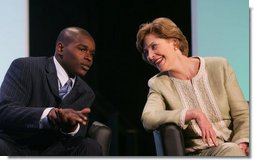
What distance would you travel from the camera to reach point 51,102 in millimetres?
3174

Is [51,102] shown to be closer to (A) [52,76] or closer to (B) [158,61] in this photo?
(A) [52,76]

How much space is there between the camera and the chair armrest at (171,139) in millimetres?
2982

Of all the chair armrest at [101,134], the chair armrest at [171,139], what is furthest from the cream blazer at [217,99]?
the chair armrest at [101,134]

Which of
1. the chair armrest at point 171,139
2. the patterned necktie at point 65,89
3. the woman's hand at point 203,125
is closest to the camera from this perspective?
the chair armrest at point 171,139

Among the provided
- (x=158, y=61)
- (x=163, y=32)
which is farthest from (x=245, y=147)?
(x=163, y=32)

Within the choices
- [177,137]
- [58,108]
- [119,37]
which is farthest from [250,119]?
[58,108]

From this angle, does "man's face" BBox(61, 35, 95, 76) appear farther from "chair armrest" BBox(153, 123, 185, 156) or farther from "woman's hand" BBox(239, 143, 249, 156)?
"woman's hand" BBox(239, 143, 249, 156)

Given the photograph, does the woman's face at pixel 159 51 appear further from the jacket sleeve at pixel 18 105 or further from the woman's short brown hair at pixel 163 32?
the jacket sleeve at pixel 18 105

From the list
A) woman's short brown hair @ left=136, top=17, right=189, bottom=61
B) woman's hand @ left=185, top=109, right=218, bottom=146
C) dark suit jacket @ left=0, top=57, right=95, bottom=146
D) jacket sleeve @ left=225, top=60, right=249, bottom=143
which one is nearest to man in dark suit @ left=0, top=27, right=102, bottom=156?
dark suit jacket @ left=0, top=57, right=95, bottom=146

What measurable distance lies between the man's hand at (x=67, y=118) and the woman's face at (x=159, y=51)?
49cm

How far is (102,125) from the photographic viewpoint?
319 centimetres

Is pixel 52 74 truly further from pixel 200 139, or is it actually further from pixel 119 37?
A: pixel 200 139

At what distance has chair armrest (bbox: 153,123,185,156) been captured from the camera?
9.78 ft

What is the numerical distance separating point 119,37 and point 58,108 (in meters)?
0.55
